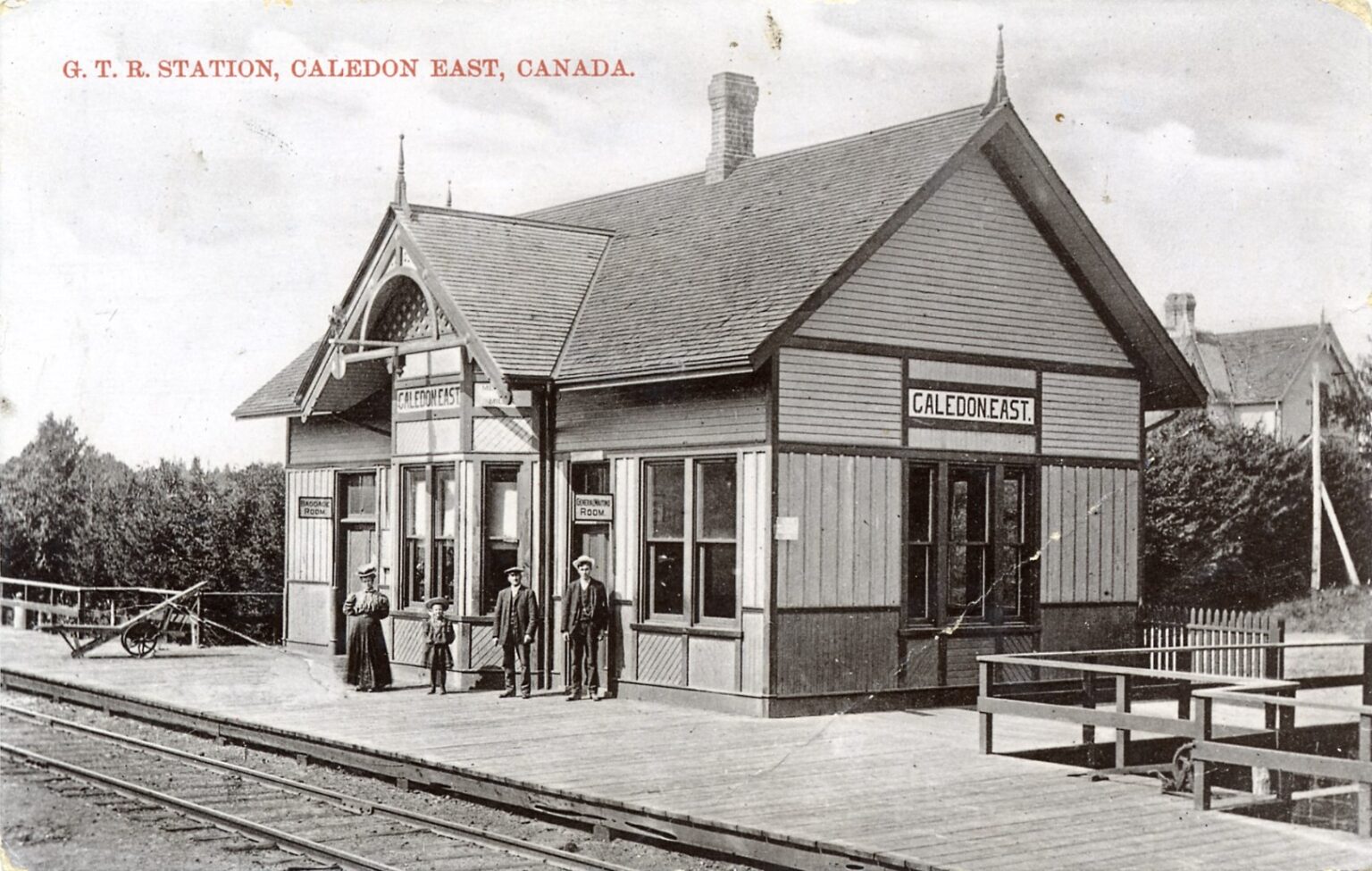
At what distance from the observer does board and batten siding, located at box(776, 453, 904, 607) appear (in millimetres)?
14867

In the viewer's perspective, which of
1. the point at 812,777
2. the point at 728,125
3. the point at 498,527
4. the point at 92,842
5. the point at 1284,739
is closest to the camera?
the point at 92,842

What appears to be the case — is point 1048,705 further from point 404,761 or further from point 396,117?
point 396,117

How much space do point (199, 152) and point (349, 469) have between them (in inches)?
302

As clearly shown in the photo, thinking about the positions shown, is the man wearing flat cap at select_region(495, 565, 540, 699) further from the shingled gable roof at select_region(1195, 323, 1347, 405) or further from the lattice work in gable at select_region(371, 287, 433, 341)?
the shingled gable roof at select_region(1195, 323, 1347, 405)

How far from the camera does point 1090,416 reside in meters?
17.6

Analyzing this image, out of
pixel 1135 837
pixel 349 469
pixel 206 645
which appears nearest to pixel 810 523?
pixel 1135 837

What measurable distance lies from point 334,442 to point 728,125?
7.36 m

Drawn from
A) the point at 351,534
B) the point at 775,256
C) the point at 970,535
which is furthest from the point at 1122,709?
the point at 351,534

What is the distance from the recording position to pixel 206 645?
24.9m

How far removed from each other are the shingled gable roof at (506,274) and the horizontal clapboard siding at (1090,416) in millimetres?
5740

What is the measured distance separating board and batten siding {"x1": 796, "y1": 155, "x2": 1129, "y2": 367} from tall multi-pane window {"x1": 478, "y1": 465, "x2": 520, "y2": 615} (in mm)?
4389

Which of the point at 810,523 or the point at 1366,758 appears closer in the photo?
the point at 1366,758

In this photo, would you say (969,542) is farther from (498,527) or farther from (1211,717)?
(498,527)

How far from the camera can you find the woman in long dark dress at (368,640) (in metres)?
17.0
